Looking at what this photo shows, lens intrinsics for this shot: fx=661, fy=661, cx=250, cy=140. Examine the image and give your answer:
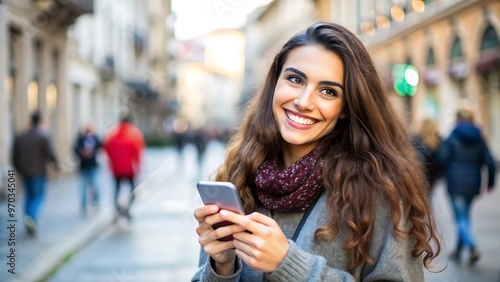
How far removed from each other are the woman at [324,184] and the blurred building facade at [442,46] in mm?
11763

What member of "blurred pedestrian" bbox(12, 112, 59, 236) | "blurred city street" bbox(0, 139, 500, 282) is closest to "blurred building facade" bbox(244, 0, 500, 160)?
"blurred city street" bbox(0, 139, 500, 282)

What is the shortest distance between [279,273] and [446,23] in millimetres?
23703

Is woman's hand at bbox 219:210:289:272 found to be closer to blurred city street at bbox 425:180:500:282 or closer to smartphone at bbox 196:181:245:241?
smartphone at bbox 196:181:245:241

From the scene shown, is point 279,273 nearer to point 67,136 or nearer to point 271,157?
point 271,157

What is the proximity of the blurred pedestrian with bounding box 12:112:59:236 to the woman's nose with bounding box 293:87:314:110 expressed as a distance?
852 cm

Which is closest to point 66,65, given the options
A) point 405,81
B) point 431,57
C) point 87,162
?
point 87,162

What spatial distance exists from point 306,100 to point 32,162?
8693 mm

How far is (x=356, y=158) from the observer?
208cm

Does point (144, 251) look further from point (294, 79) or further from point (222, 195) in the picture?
point (222, 195)

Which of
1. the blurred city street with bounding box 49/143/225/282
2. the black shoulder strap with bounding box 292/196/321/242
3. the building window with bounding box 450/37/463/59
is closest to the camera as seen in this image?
the black shoulder strap with bounding box 292/196/321/242

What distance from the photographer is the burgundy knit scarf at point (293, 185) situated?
80.5 inches

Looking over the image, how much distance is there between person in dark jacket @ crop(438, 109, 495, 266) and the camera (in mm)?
7992

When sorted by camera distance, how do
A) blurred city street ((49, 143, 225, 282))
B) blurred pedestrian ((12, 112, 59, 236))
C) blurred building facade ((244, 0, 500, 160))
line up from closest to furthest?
blurred city street ((49, 143, 225, 282))
blurred pedestrian ((12, 112, 59, 236))
blurred building facade ((244, 0, 500, 160))

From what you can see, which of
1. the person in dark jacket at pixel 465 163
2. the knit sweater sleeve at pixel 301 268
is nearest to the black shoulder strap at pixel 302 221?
the knit sweater sleeve at pixel 301 268
